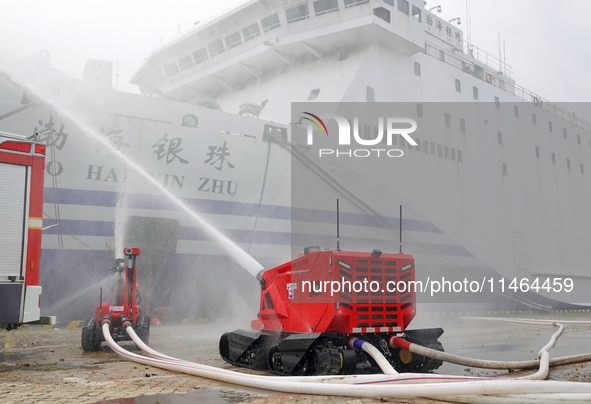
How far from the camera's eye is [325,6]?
18266mm

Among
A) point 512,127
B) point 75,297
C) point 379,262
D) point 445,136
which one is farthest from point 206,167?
point 512,127

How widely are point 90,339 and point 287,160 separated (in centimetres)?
871

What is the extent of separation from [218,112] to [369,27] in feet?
22.9

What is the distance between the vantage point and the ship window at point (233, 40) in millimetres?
20422

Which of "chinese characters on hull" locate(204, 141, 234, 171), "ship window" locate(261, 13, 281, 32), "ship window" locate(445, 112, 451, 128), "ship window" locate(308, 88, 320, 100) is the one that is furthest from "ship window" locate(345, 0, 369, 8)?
"chinese characters on hull" locate(204, 141, 234, 171)

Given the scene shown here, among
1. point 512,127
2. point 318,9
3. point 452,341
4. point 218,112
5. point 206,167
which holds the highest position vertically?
point 318,9

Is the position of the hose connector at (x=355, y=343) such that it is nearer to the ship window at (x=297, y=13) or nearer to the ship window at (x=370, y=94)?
the ship window at (x=370, y=94)

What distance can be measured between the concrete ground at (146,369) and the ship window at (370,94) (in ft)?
32.4

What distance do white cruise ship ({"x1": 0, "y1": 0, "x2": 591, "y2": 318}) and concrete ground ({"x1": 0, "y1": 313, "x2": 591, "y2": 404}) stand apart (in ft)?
8.55

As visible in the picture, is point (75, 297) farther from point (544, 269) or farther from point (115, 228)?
point (544, 269)

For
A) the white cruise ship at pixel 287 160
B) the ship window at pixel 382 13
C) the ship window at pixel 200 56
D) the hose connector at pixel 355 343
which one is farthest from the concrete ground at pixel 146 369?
the ship window at pixel 200 56

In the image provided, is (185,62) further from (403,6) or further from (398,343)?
(398,343)

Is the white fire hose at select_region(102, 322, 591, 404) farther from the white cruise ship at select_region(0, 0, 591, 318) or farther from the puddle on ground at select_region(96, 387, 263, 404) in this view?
the white cruise ship at select_region(0, 0, 591, 318)

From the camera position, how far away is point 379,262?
6.09 metres
